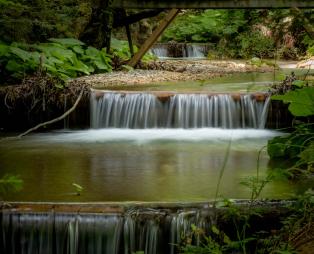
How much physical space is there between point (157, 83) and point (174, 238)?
8.03m

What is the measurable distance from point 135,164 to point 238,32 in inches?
715

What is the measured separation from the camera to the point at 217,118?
32.1 feet

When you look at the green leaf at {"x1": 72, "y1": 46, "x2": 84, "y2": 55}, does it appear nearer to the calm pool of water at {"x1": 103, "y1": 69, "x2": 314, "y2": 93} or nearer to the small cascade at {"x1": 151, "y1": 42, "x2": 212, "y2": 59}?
the calm pool of water at {"x1": 103, "y1": 69, "x2": 314, "y2": 93}

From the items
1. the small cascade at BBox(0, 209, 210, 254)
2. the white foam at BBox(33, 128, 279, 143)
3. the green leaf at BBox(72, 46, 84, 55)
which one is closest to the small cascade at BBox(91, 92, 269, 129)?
the white foam at BBox(33, 128, 279, 143)

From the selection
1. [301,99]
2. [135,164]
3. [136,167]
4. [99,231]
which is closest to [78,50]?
[135,164]

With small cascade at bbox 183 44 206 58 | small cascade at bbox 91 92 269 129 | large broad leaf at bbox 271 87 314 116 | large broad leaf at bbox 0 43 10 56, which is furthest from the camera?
small cascade at bbox 183 44 206 58

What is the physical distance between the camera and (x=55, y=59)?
1173 centimetres

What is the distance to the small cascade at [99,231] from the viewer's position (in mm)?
4816

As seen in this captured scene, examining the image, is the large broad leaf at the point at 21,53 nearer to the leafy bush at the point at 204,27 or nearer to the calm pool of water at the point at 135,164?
the calm pool of water at the point at 135,164

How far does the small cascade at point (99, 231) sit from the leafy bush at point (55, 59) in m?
5.44

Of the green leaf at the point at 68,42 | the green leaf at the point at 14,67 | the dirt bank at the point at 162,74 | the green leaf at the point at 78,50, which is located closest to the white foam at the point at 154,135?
the green leaf at the point at 14,67

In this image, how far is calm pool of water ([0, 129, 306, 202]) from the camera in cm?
573

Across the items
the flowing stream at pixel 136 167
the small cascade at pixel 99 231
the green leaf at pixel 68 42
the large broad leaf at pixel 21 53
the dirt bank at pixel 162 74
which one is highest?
the green leaf at pixel 68 42

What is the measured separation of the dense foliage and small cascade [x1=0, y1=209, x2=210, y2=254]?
1274cm
